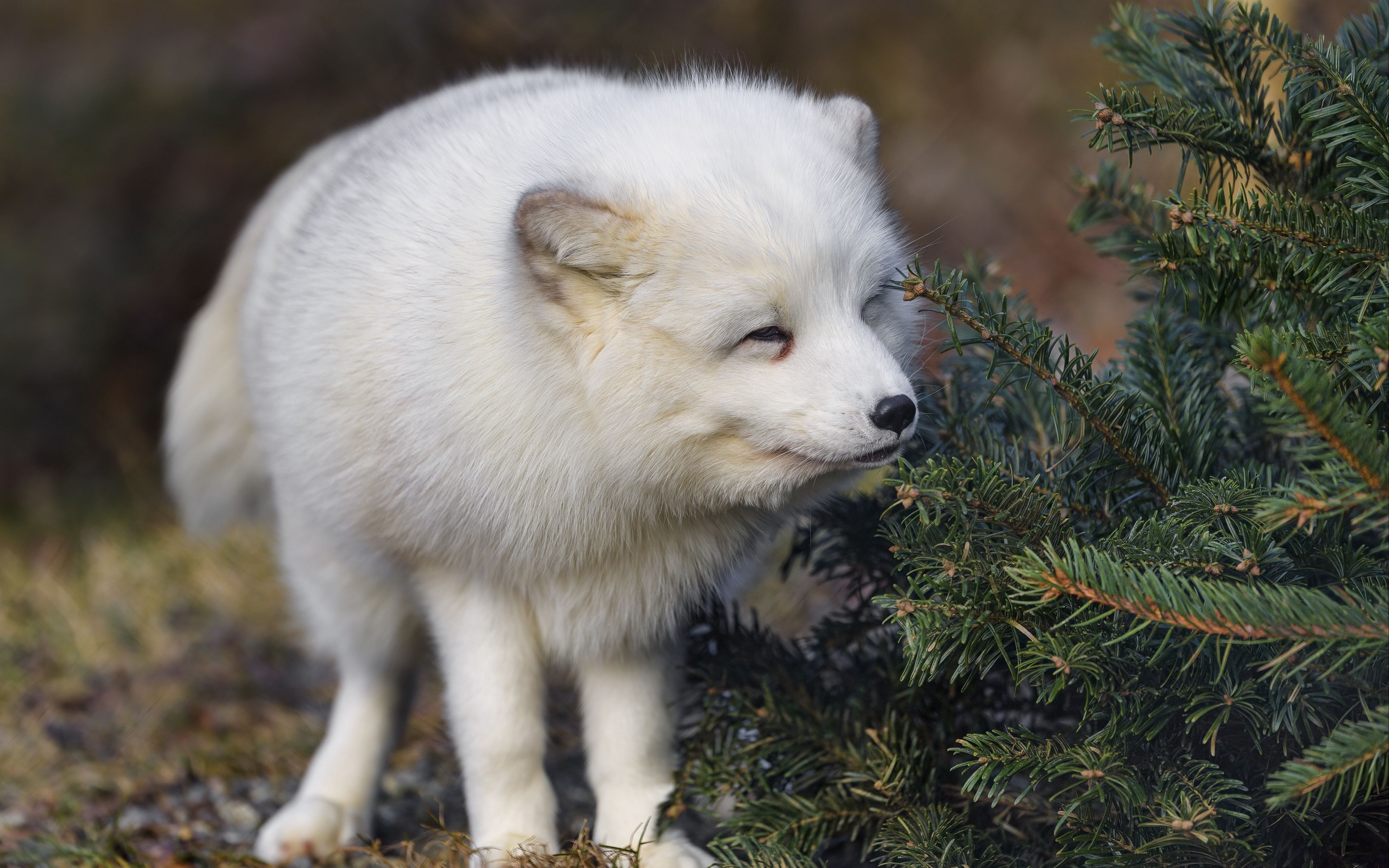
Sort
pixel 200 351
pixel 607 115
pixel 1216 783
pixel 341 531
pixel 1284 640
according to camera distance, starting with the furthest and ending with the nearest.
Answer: pixel 200 351, pixel 341 531, pixel 607 115, pixel 1216 783, pixel 1284 640

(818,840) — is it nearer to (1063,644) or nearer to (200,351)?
(1063,644)

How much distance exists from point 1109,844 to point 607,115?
4.59 feet

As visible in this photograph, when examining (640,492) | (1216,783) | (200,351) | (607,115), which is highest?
(607,115)

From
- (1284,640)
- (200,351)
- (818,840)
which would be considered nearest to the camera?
(1284,640)

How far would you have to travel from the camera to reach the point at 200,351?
127 inches

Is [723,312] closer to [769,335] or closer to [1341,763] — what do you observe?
[769,335]

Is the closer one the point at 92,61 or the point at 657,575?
the point at 657,575

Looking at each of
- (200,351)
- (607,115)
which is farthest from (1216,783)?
(200,351)

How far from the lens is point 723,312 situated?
1.80m

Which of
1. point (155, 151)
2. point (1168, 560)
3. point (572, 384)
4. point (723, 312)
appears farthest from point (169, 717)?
point (155, 151)

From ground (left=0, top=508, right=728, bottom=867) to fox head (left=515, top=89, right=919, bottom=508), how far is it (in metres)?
0.80

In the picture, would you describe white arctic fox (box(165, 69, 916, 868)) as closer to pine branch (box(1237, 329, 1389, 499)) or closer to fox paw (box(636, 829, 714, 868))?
fox paw (box(636, 829, 714, 868))

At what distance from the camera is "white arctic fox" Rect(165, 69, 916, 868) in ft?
6.03

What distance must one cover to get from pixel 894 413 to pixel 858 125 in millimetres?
687
